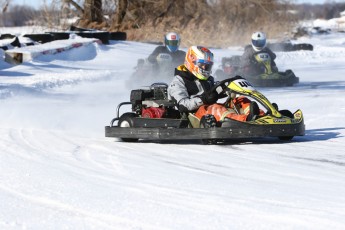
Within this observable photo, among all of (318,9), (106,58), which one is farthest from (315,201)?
(318,9)

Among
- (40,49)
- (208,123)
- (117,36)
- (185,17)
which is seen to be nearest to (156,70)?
(40,49)

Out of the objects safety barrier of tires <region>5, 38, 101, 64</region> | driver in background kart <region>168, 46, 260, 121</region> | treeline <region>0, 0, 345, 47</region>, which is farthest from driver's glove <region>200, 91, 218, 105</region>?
treeline <region>0, 0, 345, 47</region>

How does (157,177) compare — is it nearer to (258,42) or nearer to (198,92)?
(198,92)

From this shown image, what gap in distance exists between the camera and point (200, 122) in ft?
27.8

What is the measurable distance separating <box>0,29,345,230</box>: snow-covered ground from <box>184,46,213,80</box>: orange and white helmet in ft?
2.78

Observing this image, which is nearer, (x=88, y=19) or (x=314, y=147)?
(x=314, y=147)

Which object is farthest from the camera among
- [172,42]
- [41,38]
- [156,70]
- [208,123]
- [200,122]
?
[41,38]

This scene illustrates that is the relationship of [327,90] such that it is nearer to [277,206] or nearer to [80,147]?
[80,147]

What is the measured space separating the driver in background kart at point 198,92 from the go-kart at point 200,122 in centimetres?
9

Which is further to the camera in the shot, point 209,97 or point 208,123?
point 209,97

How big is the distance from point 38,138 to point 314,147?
305 cm

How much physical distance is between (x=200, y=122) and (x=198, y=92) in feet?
2.30

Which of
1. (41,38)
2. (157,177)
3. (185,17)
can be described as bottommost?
(157,177)

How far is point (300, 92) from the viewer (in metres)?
15.4
